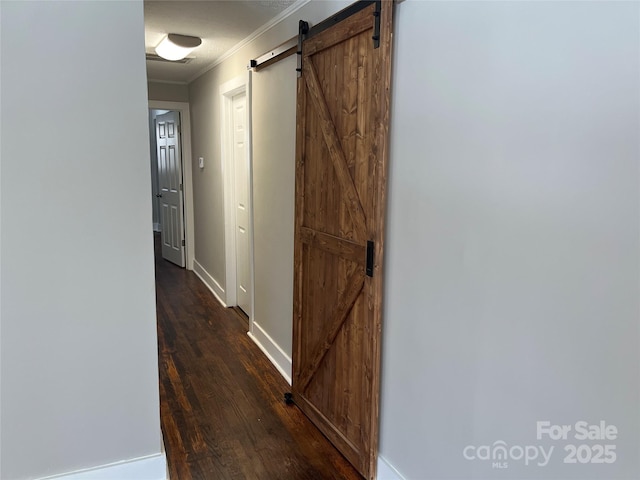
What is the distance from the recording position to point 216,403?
280 cm

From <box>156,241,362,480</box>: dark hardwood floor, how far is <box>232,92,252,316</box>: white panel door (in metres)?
0.44

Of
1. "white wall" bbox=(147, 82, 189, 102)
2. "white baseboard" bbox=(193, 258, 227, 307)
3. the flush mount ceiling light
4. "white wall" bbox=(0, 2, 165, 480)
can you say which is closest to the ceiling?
the flush mount ceiling light

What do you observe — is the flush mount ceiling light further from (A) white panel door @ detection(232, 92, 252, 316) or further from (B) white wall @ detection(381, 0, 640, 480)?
(B) white wall @ detection(381, 0, 640, 480)

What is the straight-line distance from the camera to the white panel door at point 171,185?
19.6 ft

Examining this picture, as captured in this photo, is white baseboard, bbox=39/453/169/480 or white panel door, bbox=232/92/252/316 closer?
white baseboard, bbox=39/453/169/480

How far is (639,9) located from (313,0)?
1824 mm

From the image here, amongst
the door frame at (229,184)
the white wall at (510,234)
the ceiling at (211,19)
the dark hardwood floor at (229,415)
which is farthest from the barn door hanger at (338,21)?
the dark hardwood floor at (229,415)

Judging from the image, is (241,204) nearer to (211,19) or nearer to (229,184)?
(229,184)

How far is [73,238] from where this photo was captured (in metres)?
1.87

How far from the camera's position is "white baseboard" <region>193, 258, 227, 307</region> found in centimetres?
481

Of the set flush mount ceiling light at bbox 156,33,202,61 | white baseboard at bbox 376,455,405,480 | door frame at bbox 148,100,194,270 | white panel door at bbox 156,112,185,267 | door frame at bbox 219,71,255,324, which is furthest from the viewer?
white panel door at bbox 156,112,185,267

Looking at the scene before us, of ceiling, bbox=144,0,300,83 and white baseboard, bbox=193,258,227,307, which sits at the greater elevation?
ceiling, bbox=144,0,300,83

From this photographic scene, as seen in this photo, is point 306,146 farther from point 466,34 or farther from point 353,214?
point 466,34

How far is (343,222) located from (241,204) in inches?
91.6
